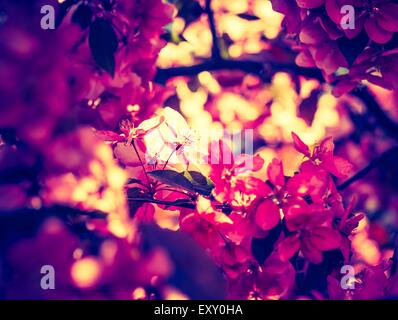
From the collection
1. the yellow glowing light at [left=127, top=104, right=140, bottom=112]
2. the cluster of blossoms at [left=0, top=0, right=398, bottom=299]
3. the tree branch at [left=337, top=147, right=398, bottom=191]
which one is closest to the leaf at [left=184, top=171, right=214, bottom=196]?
the cluster of blossoms at [left=0, top=0, right=398, bottom=299]

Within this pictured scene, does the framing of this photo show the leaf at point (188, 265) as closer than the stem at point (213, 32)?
Yes

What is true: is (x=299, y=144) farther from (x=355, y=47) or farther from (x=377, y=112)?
(x=377, y=112)

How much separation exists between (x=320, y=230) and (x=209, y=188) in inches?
7.8

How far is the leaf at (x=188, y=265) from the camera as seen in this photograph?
90 centimetres

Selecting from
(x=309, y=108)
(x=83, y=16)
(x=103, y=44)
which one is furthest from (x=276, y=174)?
(x=309, y=108)

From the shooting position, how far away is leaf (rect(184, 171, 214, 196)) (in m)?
0.76

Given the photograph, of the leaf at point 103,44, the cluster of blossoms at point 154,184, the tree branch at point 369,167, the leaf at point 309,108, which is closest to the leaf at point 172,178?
the cluster of blossoms at point 154,184

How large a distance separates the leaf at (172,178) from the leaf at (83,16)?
0.37 m

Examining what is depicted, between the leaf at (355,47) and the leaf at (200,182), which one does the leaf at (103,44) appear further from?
the leaf at (355,47)

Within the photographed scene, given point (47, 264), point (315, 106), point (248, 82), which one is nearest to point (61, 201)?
point (47, 264)

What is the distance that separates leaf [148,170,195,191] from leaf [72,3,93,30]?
375mm

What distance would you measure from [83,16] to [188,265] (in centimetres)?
57

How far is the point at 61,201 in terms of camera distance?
1208 mm
